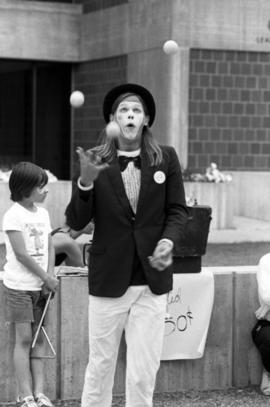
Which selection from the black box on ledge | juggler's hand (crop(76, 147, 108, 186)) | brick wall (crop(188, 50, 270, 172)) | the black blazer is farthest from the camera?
brick wall (crop(188, 50, 270, 172))

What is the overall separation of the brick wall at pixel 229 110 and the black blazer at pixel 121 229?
1173 cm

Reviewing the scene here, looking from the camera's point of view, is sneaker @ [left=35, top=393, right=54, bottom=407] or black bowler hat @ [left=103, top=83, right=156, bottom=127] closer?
black bowler hat @ [left=103, top=83, right=156, bottom=127]

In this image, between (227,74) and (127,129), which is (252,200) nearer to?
(227,74)

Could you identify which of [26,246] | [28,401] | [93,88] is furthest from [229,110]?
[28,401]

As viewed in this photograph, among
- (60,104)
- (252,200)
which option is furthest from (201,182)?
(60,104)

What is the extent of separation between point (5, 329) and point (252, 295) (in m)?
1.69

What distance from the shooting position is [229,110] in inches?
663

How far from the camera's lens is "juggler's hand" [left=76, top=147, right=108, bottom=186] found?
14.6 ft

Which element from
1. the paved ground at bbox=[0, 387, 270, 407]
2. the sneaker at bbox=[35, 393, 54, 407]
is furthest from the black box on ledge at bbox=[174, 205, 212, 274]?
the sneaker at bbox=[35, 393, 54, 407]

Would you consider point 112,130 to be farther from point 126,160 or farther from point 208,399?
point 208,399

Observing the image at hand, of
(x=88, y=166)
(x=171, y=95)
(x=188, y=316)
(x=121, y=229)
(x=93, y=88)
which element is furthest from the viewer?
(x=93, y=88)

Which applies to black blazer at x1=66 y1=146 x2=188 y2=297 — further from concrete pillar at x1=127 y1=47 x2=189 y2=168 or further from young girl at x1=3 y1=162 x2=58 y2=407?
concrete pillar at x1=127 y1=47 x2=189 y2=168

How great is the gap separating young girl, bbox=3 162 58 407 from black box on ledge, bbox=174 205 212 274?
39.2 inches

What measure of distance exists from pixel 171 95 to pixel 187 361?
1048cm
